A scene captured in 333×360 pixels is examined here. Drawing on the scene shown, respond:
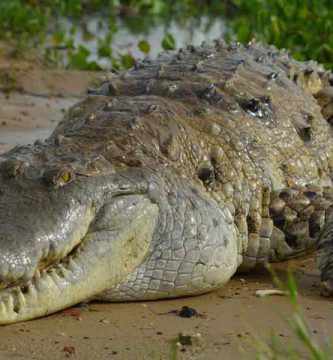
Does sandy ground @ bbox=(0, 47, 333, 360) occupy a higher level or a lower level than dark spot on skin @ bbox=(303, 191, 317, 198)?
lower

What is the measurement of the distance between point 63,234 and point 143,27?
432 inches

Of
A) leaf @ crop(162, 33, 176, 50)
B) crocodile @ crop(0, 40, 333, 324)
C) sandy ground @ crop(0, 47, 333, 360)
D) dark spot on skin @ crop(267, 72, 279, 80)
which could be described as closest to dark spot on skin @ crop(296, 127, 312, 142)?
crocodile @ crop(0, 40, 333, 324)

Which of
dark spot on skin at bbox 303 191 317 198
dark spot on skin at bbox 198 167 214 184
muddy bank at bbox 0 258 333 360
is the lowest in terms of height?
muddy bank at bbox 0 258 333 360

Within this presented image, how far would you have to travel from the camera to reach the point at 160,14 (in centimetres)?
1645

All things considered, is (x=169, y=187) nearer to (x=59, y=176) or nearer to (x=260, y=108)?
(x=59, y=176)

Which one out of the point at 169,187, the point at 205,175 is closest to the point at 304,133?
the point at 205,175

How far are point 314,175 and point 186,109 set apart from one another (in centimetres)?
93

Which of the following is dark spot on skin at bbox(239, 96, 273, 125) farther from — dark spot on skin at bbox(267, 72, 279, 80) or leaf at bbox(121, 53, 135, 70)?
leaf at bbox(121, 53, 135, 70)

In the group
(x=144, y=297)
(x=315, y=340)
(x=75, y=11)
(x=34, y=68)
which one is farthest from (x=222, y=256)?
(x=75, y=11)

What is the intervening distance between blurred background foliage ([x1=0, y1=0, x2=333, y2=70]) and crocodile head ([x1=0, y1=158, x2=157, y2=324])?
6.12 meters

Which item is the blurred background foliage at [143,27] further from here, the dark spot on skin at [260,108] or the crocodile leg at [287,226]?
the crocodile leg at [287,226]

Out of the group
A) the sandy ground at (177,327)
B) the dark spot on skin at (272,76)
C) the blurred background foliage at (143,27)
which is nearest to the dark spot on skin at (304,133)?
the dark spot on skin at (272,76)

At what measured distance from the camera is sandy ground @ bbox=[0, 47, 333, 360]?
163 inches

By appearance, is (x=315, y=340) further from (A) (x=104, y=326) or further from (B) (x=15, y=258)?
(B) (x=15, y=258)
